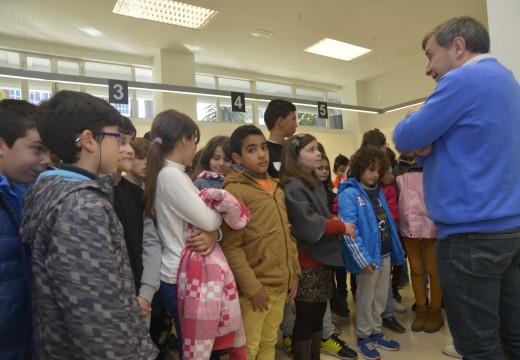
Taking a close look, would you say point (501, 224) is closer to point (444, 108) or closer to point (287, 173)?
point (444, 108)

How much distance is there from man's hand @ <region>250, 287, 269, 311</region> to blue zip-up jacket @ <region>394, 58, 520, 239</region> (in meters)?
0.73

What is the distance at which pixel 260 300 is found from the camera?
1438mm

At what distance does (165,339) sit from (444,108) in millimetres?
1723

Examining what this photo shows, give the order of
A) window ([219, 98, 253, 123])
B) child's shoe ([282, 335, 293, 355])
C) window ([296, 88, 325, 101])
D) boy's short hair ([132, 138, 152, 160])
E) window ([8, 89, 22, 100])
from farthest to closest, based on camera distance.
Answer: window ([296, 88, 325, 101]) < window ([219, 98, 253, 123]) < window ([8, 89, 22, 100]) < child's shoe ([282, 335, 293, 355]) < boy's short hair ([132, 138, 152, 160])

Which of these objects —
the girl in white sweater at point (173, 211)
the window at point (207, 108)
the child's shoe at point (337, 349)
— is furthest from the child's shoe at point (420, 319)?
the window at point (207, 108)

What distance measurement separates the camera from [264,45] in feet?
20.1

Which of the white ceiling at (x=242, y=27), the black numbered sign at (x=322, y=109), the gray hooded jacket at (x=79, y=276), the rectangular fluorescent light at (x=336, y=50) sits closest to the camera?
the gray hooded jacket at (x=79, y=276)

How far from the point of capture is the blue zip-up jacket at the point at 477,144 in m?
1.11

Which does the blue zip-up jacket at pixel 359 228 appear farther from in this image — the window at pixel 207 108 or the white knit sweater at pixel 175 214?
the window at pixel 207 108

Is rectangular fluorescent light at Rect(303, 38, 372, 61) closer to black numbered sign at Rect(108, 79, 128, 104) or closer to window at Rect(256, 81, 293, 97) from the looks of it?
window at Rect(256, 81, 293, 97)

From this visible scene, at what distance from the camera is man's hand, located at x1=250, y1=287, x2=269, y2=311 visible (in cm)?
143

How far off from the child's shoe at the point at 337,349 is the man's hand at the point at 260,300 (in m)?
0.95

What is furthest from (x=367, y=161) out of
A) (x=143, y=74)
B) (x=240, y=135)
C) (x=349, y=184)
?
(x=143, y=74)

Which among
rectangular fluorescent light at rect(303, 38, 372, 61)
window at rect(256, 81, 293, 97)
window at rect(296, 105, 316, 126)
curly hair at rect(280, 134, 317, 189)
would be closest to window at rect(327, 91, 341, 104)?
window at rect(296, 105, 316, 126)
